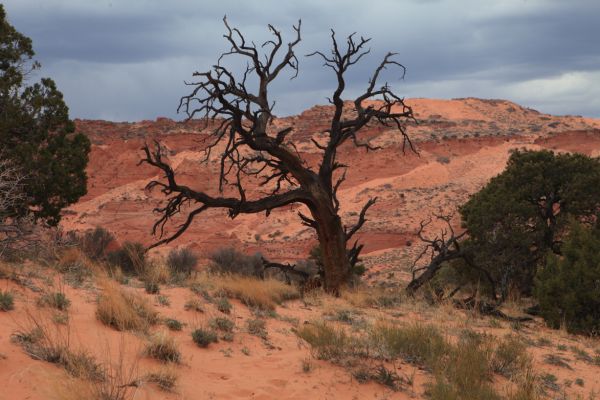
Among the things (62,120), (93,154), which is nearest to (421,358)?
(62,120)

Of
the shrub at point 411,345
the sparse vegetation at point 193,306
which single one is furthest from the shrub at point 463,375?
the sparse vegetation at point 193,306

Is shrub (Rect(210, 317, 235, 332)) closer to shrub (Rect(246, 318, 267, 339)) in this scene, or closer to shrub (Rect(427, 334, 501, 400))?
shrub (Rect(246, 318, 267, 339))

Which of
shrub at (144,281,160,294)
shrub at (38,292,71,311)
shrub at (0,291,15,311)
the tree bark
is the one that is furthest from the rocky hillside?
shrub at (0,291,15,311)

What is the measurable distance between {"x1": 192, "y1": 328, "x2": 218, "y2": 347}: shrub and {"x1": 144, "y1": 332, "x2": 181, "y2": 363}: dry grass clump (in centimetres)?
69

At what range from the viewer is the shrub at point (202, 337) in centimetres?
643

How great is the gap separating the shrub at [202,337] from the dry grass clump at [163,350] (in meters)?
0.69

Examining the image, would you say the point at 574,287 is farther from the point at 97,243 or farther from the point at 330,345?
the point at 97,243

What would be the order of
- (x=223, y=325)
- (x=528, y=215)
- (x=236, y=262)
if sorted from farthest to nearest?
1. (x=236, y=262)
2. (x=528, y=215)
3. (x=223, y=325)

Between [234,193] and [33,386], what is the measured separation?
137 feet

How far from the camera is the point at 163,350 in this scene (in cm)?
559

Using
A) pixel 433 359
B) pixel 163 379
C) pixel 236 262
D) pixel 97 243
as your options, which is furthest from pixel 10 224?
pixel 236 262

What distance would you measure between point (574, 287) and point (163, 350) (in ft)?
32.3

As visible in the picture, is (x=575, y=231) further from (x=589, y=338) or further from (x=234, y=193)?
(x=234, y=193)

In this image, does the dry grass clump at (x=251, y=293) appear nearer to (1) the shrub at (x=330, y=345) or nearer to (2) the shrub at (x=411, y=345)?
(1) the shrub at (x=330, y=345)
